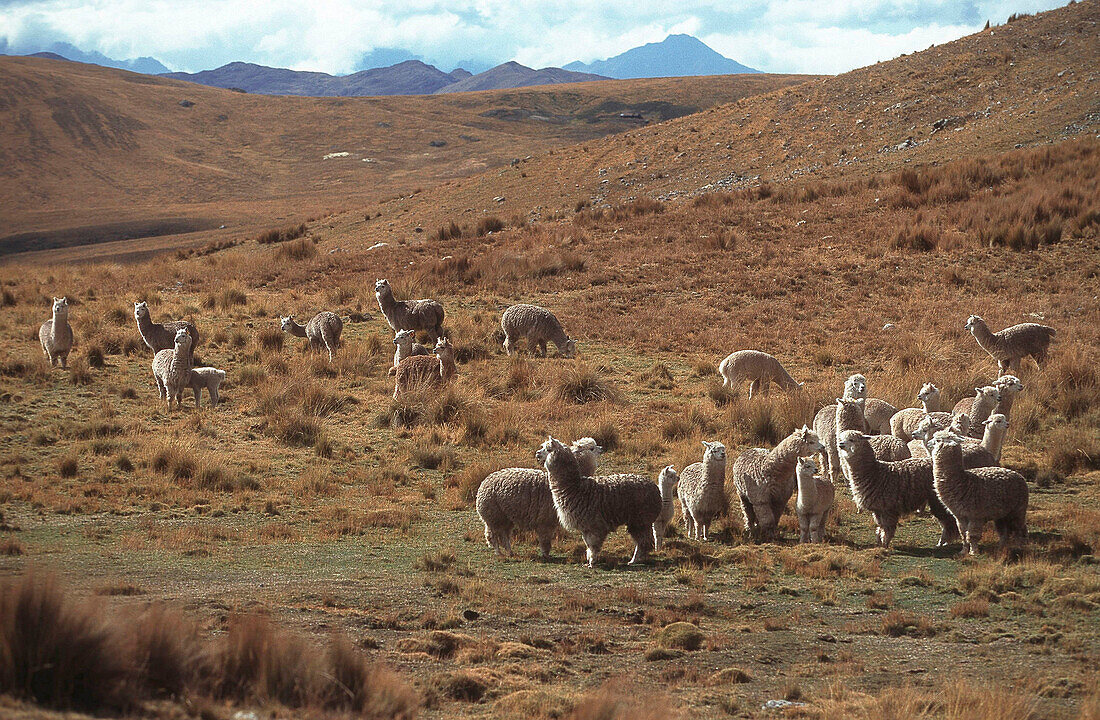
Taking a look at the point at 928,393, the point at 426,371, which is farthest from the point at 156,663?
the point at 426,371

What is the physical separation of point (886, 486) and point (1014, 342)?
814cm

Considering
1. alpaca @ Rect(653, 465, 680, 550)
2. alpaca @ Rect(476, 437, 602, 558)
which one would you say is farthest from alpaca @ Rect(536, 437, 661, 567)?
alpaca @ Rect(653, 465, 680, 550)

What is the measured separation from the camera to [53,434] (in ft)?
44.0

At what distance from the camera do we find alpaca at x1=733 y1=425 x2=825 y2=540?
9.57 metres

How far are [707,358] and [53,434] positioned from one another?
36.7ft

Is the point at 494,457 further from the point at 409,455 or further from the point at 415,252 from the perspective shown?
the point at 415,252

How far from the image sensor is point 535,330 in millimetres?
18844

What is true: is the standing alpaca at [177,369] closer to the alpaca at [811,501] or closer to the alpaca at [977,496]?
the alpaca at [811,501]

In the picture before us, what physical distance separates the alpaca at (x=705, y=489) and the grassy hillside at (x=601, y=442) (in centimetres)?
26

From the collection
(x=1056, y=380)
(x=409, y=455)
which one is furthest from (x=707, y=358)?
(x=409, y=455)

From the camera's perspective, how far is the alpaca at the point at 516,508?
9.23 m

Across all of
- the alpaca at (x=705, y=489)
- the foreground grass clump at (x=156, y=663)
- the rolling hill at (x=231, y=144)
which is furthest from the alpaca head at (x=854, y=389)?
the rolling hill at (x=231, y=144)

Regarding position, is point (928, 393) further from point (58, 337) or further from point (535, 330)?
point (58, 337)

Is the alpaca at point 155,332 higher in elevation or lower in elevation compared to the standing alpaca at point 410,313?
lower
